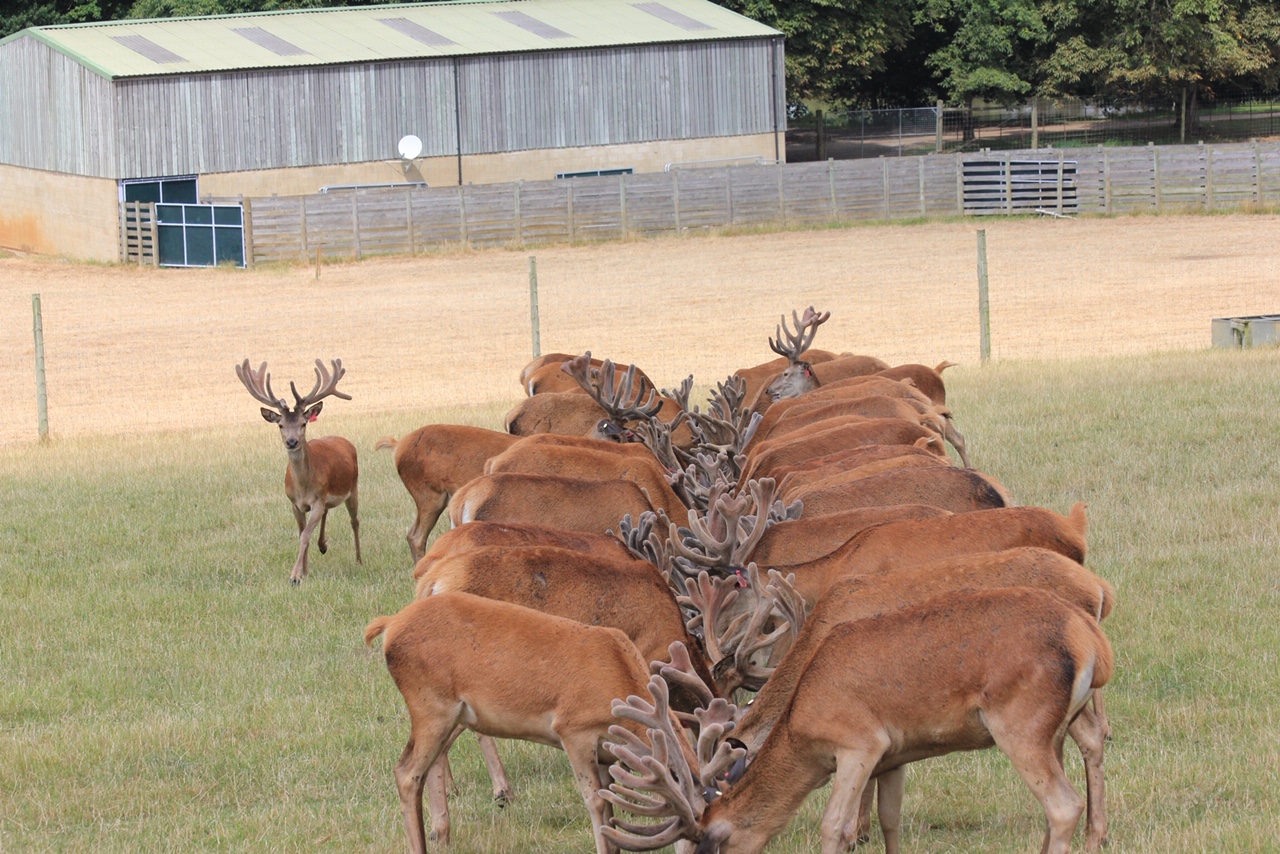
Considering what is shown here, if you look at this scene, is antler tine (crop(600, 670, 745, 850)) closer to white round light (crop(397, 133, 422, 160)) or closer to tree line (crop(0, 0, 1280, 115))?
white round light (crop(397, 133, 422, 160))

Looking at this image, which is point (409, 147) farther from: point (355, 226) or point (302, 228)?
point (302, 228)

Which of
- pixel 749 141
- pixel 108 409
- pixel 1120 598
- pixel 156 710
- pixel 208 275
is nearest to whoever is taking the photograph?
pixel 156 710

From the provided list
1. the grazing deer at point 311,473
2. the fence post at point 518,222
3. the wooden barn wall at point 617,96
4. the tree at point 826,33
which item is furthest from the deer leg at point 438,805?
the tree at point 826,33

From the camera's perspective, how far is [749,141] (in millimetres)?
52969

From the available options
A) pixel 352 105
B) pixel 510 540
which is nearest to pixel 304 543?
pixel 510 540

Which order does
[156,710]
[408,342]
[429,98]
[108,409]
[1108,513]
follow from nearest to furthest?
1. [156,710]
2. [1108,513]
3. [108,409]
4. [408,342]
5. [429,98]

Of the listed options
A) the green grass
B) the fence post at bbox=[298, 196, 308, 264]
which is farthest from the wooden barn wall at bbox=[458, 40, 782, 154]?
the green grass

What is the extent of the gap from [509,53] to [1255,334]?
3346cm

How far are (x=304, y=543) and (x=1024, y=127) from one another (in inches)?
2241

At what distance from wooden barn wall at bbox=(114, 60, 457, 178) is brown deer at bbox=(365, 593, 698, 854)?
40270 millimetres

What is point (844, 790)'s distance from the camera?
5.55 meters

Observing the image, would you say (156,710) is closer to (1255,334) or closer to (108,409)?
(108,409)

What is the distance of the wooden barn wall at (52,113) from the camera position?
145 ft

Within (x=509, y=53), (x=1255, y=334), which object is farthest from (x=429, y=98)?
(x=1255, y=334)
